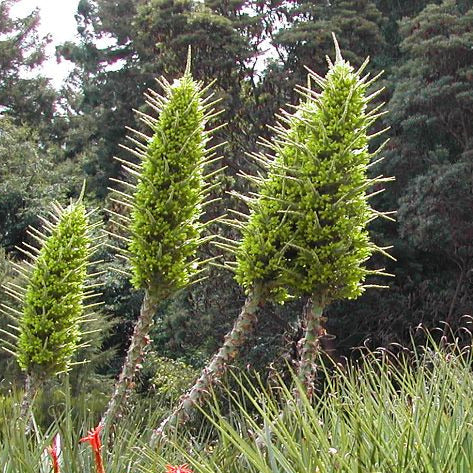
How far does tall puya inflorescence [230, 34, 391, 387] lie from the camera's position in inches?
158

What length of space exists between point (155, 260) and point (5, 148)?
57.9 ft

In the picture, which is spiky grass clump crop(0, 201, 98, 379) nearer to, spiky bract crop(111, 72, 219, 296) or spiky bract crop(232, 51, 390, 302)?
spiky bract crop(111, 72, 219, 296)

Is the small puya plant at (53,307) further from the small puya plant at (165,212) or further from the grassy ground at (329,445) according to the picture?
the grassy ground at (329,445)

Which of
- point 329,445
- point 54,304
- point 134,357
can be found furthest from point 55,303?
point 329,445

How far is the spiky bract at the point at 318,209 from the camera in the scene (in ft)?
13.2

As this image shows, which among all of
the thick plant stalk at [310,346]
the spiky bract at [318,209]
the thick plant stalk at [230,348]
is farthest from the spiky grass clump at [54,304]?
the thick plant stalk at [310,346]

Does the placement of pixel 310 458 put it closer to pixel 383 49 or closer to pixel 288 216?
pixel 288 216

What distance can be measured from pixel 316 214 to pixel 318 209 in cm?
4

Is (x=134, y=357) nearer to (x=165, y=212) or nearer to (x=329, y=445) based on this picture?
(x=165, y=212)

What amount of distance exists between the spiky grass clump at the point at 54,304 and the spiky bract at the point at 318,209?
1.17m

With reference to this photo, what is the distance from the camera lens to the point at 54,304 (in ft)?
15.4

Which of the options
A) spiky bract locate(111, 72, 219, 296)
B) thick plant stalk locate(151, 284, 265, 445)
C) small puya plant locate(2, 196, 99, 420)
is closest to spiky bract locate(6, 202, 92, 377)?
small puya plant locate(2, 196, 99, 420)

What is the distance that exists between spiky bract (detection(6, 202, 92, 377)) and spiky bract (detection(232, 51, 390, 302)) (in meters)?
1.17

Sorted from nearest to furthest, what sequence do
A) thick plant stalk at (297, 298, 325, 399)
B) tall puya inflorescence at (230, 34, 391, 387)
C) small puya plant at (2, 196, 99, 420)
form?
thick plant stalk at (297, 298, 325, 399)
tall puya inflorescence at (230, 34, 391, 387)
small puya plant at (2, 196, 99, 420)
